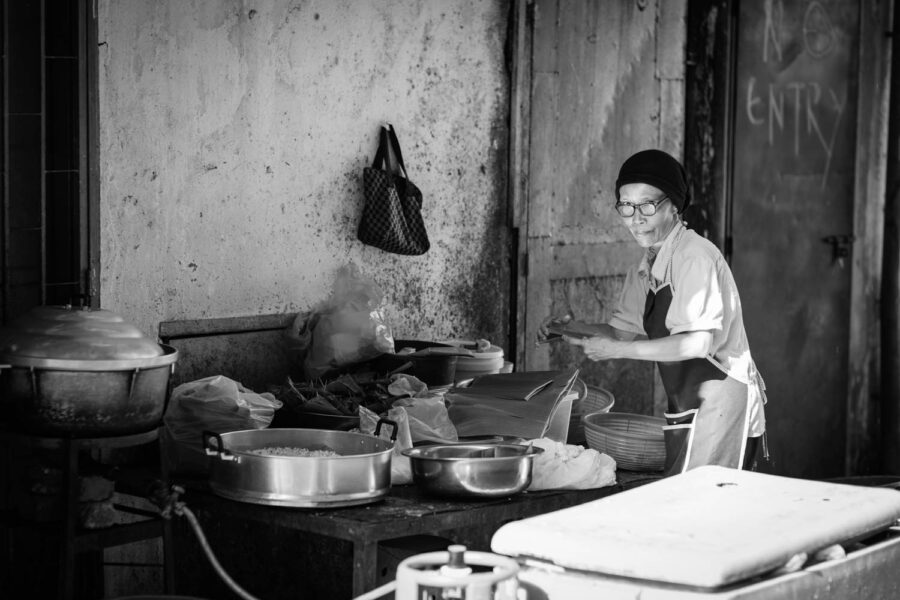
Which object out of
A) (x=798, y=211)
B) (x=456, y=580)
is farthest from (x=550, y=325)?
(x=798, y=211)

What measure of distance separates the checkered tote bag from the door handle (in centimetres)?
390

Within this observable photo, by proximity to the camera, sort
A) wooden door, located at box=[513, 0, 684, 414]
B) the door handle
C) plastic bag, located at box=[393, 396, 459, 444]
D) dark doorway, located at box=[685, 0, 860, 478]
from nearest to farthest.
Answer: plastic bag, located at box=[393, 396, 459, 444]
wooden door, located at box=[513, 0, 684, 414]
dark doorway, located at box=[685, 0, 860, 478]
the door handle

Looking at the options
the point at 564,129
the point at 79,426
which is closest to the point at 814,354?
the point at 564,129

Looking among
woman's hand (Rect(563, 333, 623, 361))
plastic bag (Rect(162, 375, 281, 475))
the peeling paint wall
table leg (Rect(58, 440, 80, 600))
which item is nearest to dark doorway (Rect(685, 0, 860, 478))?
the peeling paint wall

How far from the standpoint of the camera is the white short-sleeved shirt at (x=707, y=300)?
453 centimetres

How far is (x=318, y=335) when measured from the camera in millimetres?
5453

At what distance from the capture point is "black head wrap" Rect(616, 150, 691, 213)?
15.1 feet

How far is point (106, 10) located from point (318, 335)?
1.57m

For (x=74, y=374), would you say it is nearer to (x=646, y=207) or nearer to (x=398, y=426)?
(x=398, y=426)

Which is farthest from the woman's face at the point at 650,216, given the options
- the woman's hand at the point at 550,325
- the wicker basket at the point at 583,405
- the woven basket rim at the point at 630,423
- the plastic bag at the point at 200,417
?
the plastic bag at the point at 200,417

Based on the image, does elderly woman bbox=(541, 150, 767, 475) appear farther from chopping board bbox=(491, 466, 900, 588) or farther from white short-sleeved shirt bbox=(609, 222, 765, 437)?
chopping board bbox=(491, 466, 900, 588)

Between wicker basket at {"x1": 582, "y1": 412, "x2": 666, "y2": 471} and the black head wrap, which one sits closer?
the black head wrap

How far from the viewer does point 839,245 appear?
888cm

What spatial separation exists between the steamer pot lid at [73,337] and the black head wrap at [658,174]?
181cm
